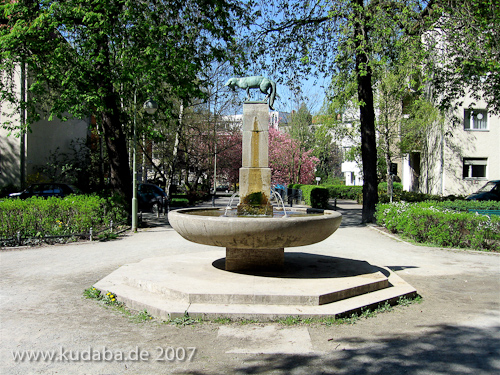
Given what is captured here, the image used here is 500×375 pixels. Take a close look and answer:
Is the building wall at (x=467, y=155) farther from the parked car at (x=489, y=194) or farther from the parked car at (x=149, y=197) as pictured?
the parked car at (x=149, y=197)

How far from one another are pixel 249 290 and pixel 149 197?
60.2ft

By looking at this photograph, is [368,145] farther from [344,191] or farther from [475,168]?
[344,191]

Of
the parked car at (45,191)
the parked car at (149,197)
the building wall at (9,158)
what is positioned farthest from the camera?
the parked car at (149,197)

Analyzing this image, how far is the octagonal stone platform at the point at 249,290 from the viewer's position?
17.8ft

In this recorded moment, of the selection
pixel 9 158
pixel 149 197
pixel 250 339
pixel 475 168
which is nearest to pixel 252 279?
pixel 250 339

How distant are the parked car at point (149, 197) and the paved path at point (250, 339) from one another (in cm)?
1507

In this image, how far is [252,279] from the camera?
257 inches

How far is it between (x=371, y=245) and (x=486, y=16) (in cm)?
904

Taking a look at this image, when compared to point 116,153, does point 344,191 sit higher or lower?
lower

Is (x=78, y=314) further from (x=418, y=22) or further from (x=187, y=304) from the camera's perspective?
(x=418, y=22)

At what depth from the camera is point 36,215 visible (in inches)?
459

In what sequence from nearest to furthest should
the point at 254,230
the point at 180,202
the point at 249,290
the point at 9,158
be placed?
the point at 249,290 → the point at 254,230 → the point at 9,158 → the point at 180,202

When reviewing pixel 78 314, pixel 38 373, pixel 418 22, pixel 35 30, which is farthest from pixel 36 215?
pixel 418 22

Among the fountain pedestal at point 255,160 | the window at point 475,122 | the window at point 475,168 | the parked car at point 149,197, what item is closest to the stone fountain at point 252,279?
the fountain pedestal at point 255,160
